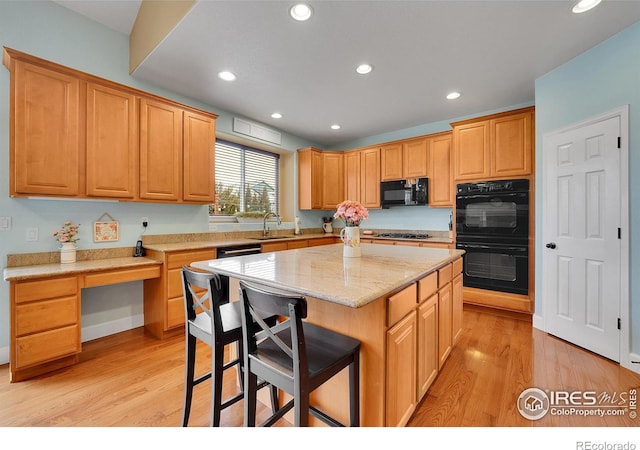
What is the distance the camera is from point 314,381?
3.67 ft

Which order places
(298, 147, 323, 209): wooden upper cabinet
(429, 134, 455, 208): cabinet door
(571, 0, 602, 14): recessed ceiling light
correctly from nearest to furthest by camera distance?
(571, 0, 602, 14): recessed ceiling light → (429, 134, 455, 208): cabinet door → (298, 147, 323, 209): wooden upper cabinet

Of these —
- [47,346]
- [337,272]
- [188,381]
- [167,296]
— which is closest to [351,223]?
[337,272]

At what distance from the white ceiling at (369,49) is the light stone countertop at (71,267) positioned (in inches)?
77.5

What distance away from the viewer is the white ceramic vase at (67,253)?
2.47 meters

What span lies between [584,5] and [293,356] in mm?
3054

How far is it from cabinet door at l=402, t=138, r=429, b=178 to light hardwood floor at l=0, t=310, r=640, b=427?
2.52 metres

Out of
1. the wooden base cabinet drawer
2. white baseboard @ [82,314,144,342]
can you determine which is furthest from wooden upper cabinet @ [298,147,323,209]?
the wooden base cabinet drawer

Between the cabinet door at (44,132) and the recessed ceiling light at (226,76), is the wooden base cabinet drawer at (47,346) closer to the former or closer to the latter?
the cabinet door at (44,132)

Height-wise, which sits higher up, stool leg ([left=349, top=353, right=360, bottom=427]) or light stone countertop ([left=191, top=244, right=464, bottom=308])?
light stone countertop ([left=191, top=244, right=464, bottom=308])

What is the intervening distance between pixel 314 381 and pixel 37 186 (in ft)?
8.90

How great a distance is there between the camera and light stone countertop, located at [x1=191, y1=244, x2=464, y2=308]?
1196 millimetres

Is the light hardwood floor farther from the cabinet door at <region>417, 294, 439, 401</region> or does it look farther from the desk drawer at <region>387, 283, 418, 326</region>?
the desk drawer at <region>387, 283, 418, 326</region>
